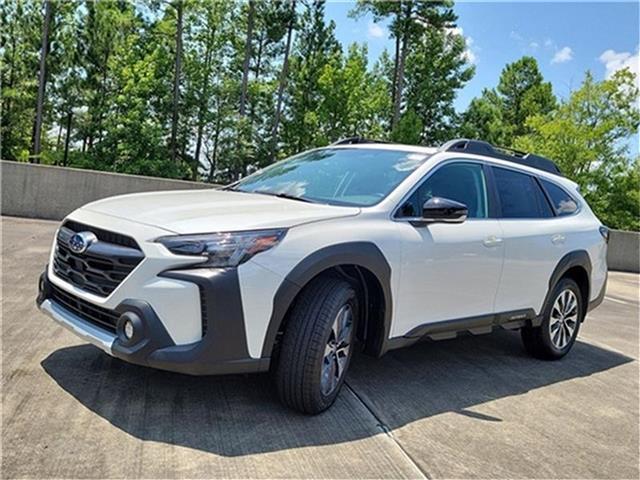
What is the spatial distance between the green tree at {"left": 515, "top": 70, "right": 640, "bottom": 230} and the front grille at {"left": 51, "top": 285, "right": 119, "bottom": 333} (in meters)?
23.3

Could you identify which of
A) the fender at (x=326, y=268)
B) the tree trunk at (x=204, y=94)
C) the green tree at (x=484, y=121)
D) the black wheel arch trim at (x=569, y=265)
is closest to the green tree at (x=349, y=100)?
the green tree at (x=484, y=121)

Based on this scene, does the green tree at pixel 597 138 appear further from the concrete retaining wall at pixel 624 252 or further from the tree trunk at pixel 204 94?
the tree trunk at pixel 204 94

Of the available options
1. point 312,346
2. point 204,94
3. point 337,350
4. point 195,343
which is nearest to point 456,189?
point 337,350

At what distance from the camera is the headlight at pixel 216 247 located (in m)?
2.87

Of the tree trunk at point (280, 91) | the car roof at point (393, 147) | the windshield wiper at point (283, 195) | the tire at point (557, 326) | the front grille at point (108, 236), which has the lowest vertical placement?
the tire at point (557, 326)

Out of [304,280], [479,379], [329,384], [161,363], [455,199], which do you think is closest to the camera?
[161,363]

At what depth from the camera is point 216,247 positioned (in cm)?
288

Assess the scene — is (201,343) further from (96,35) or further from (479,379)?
(96,35)

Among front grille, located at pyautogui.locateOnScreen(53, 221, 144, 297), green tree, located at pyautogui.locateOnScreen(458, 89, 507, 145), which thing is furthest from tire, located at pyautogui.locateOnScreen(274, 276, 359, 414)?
green tree, located at pyautogui.locateOnScreen(458, 89, 507, 145)

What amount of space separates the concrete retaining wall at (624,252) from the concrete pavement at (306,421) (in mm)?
14285

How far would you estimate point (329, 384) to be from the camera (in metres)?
3.38

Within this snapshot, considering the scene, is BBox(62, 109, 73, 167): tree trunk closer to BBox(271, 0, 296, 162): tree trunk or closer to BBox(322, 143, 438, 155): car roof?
BBox(271, 0, 296, 162): tree trunk

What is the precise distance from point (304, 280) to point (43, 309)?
1642 mm

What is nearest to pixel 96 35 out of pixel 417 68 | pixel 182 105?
pixel 182 105
